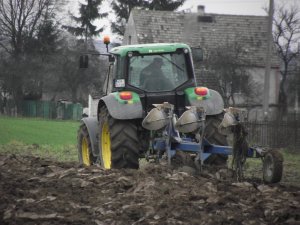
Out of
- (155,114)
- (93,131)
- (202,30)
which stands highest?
(202,30)

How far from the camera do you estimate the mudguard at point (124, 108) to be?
9458mm

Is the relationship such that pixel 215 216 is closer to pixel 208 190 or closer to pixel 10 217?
pixel 208 190

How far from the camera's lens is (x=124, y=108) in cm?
952

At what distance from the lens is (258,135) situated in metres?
21.5

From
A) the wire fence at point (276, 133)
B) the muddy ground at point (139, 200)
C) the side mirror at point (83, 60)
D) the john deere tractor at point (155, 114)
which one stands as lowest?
the wire fence at point (276, 133)

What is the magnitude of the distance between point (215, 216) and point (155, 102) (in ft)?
16.0

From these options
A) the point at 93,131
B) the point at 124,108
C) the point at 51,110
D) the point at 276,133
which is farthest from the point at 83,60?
the point at 51,110

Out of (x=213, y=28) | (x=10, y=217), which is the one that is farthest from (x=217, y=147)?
(x=213, y=28)

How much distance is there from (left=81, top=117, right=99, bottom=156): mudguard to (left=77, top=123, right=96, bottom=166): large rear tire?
22 centimetres

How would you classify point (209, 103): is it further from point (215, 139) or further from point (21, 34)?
point (21, 34)

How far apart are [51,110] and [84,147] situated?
44774mm

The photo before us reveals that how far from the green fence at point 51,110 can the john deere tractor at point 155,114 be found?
44.1m

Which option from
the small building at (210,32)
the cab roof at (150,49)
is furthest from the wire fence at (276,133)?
the small building at (210,32)

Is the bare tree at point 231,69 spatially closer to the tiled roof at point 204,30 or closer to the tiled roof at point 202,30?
the tiled roof at point 204,30
